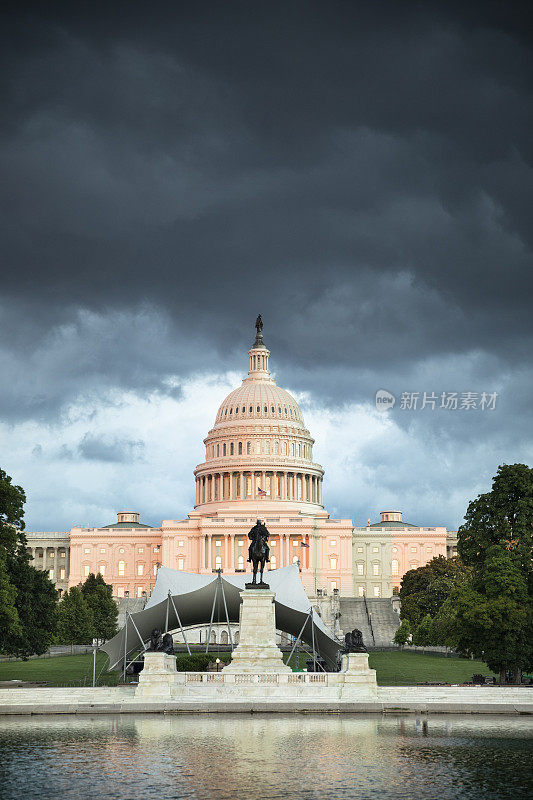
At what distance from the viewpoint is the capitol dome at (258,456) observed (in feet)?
607

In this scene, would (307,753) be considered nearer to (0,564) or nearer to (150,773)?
(150,773)

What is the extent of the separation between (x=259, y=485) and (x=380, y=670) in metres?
106

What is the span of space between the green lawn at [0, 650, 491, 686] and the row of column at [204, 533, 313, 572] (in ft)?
225

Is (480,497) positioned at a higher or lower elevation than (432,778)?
higher

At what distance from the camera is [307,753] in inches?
1441

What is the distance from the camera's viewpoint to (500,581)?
6625cm

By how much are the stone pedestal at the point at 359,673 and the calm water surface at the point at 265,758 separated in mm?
6188

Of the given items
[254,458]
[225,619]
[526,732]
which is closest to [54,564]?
[254,458]

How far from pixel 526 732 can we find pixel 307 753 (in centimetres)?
1152

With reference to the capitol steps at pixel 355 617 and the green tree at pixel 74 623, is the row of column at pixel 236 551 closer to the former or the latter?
the capitol steps at pixel 355 617

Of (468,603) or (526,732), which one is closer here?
(526,732)

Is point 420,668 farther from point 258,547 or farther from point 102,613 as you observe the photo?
point 102,613

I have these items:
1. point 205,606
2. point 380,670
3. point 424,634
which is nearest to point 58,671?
point 205,606

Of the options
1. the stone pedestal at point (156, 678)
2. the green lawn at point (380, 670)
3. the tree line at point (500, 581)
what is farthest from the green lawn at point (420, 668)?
the stone pedestal at point (156, 678)
